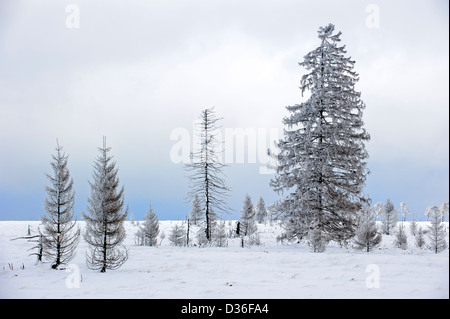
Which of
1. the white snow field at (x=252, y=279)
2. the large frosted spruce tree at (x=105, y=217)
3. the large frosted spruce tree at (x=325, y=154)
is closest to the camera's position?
the white snow field at (x=252, y=279)

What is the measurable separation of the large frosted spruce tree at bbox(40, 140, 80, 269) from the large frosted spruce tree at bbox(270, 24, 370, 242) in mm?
10652

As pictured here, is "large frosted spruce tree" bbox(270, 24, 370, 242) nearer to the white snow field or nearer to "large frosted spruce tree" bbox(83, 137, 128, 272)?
the white snow field

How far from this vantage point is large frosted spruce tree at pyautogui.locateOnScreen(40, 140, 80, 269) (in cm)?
1252

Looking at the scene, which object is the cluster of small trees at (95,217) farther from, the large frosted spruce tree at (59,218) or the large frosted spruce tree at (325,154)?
the large frosted spruce tree at (325,154)

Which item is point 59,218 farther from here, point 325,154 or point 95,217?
point 325,154

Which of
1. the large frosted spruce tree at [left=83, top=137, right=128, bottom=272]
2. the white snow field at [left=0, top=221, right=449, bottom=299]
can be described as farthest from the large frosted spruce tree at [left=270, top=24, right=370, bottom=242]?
the large frosted spruce tree at [left=83, top=137, right=128, bottom=272]

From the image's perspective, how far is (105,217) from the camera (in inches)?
459

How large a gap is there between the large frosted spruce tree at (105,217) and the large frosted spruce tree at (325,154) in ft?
29.7

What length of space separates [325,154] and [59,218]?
13.2 m

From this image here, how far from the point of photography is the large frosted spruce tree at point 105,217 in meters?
11.5

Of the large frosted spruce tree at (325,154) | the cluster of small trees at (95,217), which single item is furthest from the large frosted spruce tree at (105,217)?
the large frosted spruce tree at (325,154)

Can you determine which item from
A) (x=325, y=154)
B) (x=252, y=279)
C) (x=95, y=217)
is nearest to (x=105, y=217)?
(x=95, y=217)
